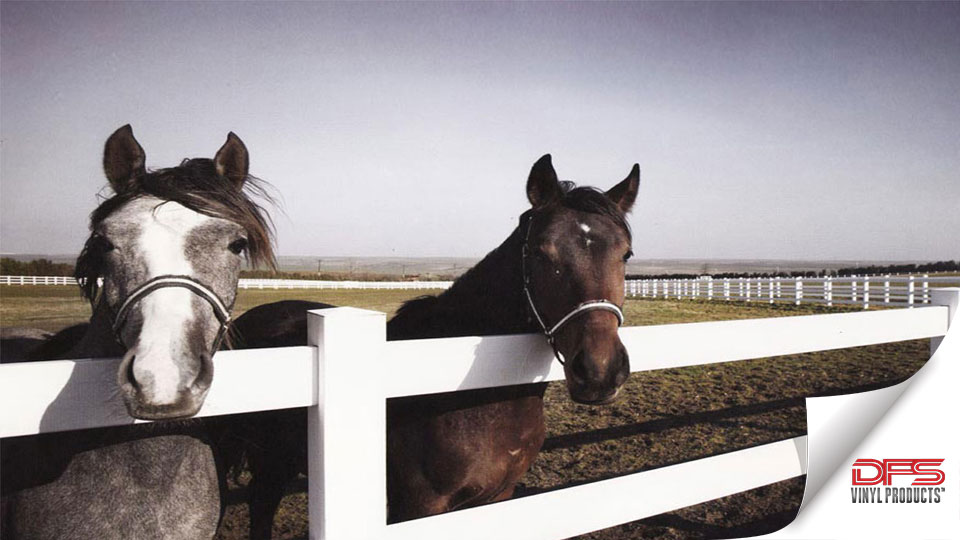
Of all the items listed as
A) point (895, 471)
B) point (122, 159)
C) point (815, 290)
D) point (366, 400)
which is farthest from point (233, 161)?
point (815, 290)

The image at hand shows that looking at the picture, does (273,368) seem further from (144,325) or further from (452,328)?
(452,328)

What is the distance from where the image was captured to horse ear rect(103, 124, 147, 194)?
185cm

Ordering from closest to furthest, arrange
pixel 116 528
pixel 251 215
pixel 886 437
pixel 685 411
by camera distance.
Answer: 1. pixel 116 528
2. pixel 251 215
3. pixel 886 437
4. pixel 685 411

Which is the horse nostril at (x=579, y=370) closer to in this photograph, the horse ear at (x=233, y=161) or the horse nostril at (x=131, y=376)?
the horse nostril at (x=131, y=376)

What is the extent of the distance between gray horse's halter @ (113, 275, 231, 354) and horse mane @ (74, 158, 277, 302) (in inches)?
13.1

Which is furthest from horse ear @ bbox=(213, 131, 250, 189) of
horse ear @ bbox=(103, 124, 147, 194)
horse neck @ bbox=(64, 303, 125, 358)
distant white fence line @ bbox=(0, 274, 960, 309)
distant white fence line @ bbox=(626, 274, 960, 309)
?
distant white fence line @ bbox=(626, 274, 960, 309)

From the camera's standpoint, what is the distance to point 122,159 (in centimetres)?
188

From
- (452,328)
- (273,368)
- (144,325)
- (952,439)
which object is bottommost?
(952,439)

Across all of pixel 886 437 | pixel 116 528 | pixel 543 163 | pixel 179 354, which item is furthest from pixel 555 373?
pixel 886 437

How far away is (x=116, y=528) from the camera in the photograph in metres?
1.67

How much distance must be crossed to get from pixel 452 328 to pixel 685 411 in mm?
4733

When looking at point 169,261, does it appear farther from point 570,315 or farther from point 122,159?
point 570,315

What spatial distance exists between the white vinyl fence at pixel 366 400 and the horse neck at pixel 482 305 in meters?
0.55

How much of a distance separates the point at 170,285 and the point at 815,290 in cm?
2615
